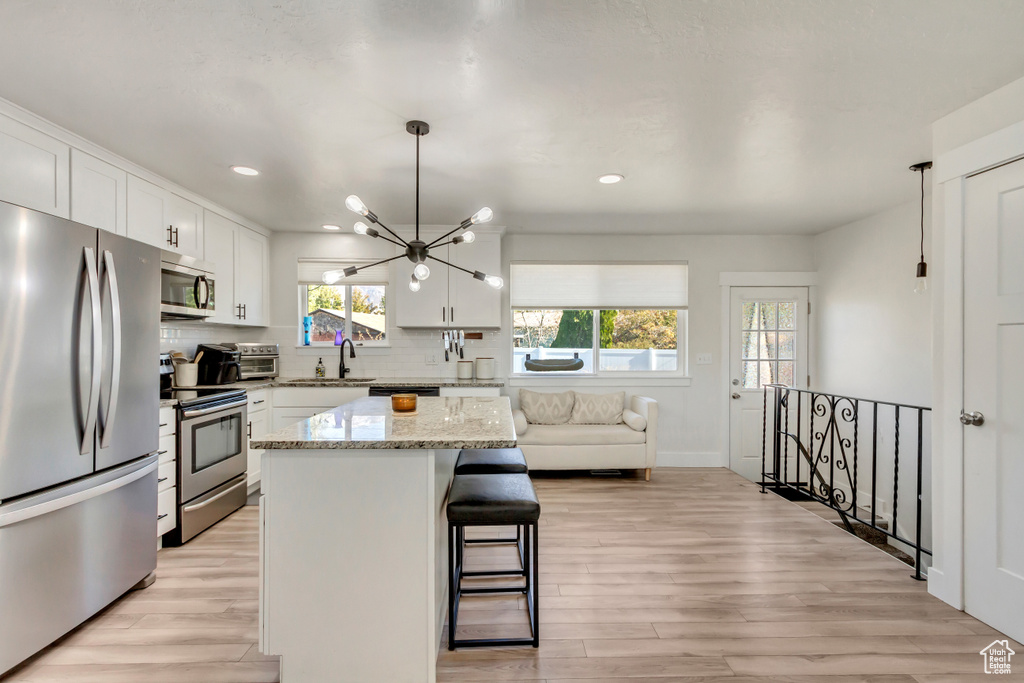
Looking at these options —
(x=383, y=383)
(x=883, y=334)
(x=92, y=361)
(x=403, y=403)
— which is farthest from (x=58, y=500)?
(x=883, y=334)

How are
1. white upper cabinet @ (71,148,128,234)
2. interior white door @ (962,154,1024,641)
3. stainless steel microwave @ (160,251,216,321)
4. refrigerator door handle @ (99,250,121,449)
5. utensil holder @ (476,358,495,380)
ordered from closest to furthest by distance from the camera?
interior white door @ (962,154,1024,641) < refrigerator door handle @ (99,250,121,449) < white upper cabinet @ (71,148,128,234) < stainless steel microwave @ (160,251,216,321) < utensil holder @ (476,358,495,380)

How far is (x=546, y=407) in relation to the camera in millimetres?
4859

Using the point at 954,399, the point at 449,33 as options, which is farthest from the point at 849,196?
the point at 449,33

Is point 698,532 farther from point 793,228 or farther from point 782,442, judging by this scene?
point 793,228

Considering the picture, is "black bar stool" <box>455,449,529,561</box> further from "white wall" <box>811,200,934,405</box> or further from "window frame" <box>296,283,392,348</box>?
"white wall" <box>811,200,934,405</box>

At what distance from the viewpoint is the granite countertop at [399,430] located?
1.71m

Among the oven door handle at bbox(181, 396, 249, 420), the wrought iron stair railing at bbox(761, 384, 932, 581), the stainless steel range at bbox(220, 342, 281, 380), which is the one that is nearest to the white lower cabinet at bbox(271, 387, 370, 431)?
the stainless steel range at bbox(220, 342, 281, 380)

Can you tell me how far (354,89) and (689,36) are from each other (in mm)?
1375

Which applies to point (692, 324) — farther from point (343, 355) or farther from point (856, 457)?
point (343, 355)

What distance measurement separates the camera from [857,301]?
4.46 meters

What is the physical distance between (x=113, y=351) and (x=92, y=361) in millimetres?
132

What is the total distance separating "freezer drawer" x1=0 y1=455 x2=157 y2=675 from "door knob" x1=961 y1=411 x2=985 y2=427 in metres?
3.87

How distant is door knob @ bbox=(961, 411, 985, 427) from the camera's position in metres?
2.22

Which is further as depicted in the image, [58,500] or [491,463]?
[491,463]
